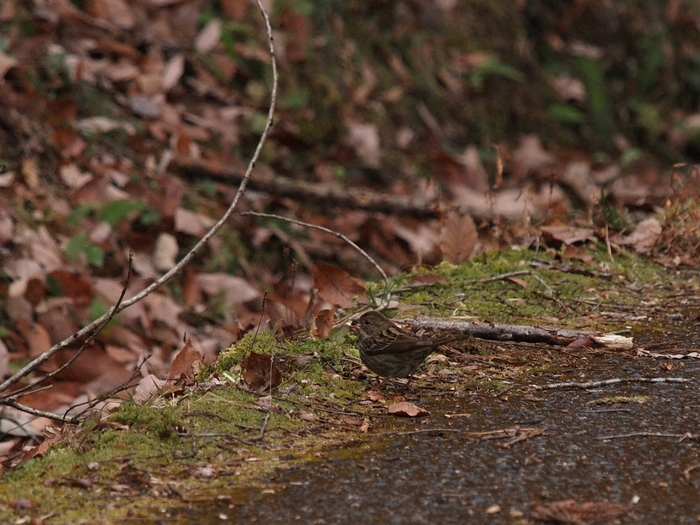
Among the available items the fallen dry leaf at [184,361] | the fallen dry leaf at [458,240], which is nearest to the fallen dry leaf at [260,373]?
the fallen dry leaf at [184,361]

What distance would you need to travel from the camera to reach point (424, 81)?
930cm

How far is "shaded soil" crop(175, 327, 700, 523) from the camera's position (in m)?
2.21

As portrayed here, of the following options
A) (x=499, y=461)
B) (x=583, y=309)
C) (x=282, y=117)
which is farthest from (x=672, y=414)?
(x=282, y=117)

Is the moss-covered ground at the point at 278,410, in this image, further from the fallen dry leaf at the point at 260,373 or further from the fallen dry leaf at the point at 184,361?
the fallen dry leaf at the point at 184,361

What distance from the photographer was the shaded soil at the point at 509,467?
7.26 ft

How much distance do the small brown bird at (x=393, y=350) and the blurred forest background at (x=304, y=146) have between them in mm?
725

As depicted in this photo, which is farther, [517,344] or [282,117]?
[282,117]

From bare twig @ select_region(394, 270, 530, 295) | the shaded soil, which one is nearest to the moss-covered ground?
bare twig @ select_region(394, 270, 530, 295)

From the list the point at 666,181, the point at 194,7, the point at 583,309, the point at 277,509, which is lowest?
the point at 666,181

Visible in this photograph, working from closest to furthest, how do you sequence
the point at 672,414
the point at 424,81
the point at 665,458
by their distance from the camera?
the point at 665,458 → the point at 672,414 → the point at 424,81

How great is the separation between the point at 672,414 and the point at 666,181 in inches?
294

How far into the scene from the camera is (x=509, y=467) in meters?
2.44

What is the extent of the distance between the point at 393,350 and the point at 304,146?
531 centimetres

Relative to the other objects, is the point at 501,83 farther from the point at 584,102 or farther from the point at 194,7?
the point at 194,7
